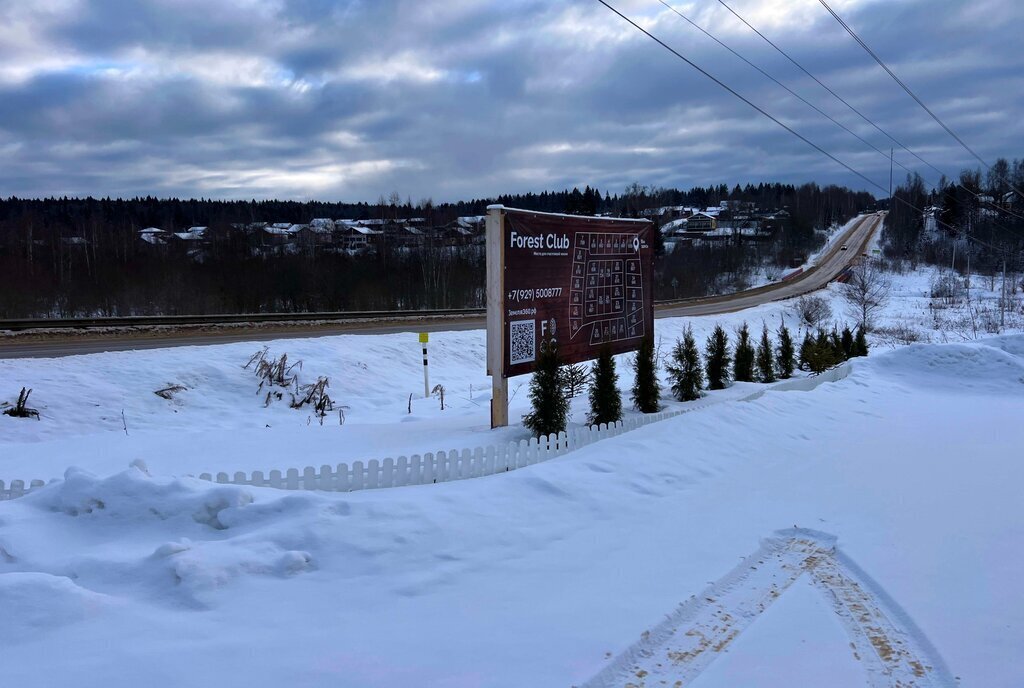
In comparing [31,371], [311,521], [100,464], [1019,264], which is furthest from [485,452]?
[1019,264]

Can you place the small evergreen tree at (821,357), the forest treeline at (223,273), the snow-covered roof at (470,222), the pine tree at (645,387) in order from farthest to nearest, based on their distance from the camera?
the snow-covered roof at (470,222) < the forest treeline at (223,273) < the small evergreen tree at (821,357) < the pine tree at (645,387)

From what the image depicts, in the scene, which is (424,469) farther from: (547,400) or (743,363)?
(743,363)

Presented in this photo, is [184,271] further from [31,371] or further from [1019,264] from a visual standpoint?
[1019,264]

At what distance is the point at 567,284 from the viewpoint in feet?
39.8

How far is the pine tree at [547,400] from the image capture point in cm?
1051

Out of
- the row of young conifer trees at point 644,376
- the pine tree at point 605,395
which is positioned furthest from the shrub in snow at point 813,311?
the pine tree at point 605,395

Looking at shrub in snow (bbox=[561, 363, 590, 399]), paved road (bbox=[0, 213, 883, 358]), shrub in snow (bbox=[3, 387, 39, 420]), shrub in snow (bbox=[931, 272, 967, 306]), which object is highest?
shrub in snow (bbox=[931, 272, 967, 306])

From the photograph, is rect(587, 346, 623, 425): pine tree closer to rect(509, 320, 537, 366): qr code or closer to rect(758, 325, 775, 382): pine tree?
rect(509, 320, 537, 366): qr code

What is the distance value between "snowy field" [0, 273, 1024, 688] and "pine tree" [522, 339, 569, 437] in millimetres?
589

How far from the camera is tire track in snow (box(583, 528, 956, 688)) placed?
4.29 m

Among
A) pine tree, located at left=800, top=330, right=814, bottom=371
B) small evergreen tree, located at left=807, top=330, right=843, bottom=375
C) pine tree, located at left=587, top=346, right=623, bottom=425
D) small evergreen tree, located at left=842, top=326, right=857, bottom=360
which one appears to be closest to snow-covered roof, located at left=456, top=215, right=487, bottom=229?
small evergreen tree, located at left=842, top=326, right=857, bottom=360

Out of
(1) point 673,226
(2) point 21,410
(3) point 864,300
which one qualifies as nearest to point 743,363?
(2) point 21,410

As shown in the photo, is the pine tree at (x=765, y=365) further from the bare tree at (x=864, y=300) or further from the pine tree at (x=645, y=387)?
the bare tree at (x=864, y=300)

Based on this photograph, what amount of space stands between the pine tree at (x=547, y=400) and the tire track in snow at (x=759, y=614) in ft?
14.4
